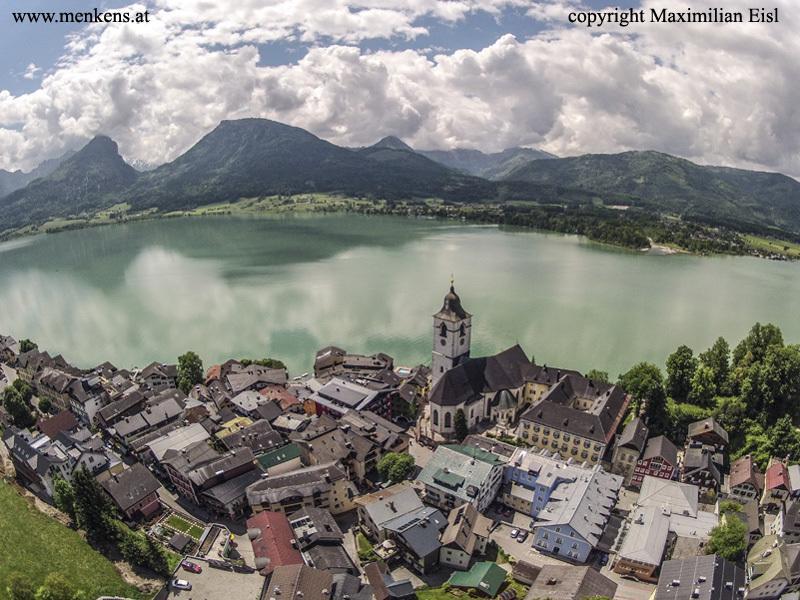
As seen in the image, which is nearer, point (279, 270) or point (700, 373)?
point (700, 373)

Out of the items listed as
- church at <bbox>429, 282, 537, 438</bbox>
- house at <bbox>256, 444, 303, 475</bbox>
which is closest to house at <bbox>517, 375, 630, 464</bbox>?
church at <bbox>429, 282, 537, 438</bbox>

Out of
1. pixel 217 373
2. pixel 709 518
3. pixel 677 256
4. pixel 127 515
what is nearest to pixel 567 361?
pixel 709 518

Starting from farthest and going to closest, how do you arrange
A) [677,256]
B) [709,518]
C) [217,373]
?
[677,256] → [217,373] → [709,518]

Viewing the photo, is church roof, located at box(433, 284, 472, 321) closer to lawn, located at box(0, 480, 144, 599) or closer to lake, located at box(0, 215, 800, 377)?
lake, located at box(0, 215, 800, 377)

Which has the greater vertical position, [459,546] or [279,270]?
[279,270]

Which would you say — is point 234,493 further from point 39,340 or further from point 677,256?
point 677,256

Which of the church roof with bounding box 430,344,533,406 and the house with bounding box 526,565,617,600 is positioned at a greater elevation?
the church roof with bounding box 430,344,533,406
